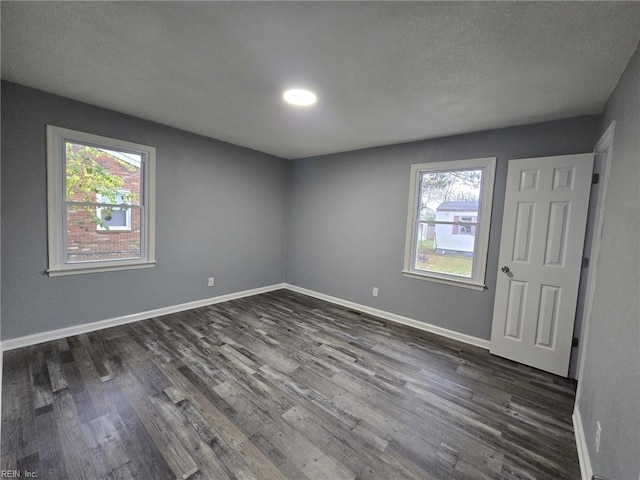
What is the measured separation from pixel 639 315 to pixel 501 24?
5.10 ft

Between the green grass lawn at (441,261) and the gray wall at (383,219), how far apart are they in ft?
0.68

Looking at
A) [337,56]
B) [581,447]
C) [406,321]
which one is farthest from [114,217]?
[581,447]

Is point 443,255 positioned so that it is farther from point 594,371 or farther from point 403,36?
point 403,36

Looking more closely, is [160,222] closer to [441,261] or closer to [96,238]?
[96,238]

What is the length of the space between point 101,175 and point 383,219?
11.8 ft

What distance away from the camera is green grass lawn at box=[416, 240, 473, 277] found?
3.25 metres

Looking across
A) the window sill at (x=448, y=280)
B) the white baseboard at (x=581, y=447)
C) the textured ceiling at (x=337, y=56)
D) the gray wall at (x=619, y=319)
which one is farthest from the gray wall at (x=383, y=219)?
the white baseboard at (x=581, y=447)

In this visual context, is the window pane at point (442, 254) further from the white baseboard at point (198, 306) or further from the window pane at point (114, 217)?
the window pane at point (114, 217)

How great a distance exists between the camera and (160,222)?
3.48m

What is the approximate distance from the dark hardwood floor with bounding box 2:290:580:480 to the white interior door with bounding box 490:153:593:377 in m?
0.27

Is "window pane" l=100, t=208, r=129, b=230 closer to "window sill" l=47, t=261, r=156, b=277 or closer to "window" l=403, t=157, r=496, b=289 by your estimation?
"window sill" l=47, t=261, r=156, b=277

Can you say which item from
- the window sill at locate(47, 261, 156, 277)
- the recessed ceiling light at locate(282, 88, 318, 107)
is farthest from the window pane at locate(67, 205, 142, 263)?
the recessed ceiling light at locate(282, 88, 318, 107)

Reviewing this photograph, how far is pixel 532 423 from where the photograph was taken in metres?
1.91

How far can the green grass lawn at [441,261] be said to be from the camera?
3.25 meters
